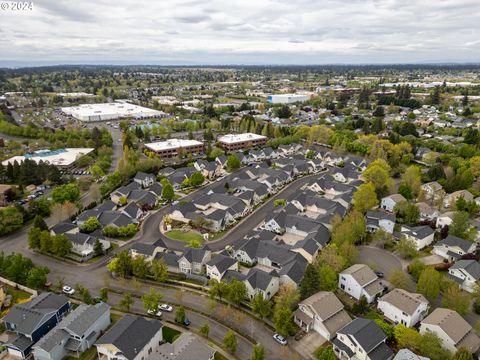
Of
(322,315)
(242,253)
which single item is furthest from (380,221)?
(322,315)

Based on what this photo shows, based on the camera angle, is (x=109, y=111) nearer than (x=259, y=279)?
No

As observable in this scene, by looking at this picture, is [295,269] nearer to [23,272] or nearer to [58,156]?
[23,272]

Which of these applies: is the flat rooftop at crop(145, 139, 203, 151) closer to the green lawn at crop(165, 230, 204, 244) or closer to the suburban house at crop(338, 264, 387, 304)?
the green lawn at crop(165, 230, 204, 244)

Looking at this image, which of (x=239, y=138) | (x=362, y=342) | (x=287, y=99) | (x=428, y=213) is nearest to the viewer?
(x=362, y=342)

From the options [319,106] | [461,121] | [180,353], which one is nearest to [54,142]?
[180,353]

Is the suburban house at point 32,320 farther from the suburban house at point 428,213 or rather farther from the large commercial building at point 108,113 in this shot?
the large commercial building at point 108,113

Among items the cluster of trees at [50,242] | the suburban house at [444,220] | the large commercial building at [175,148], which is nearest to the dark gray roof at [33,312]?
the cluster of trees at [50,242]
